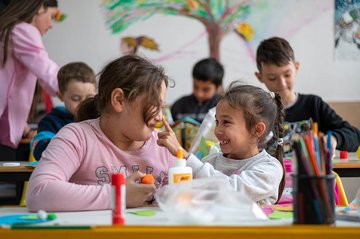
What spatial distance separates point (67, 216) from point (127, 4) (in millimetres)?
4314

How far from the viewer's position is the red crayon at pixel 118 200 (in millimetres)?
1271

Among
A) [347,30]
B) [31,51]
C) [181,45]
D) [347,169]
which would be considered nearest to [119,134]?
[347,169]

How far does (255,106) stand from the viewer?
205 cm

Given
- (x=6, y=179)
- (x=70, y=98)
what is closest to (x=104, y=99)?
(x=6, y=179)

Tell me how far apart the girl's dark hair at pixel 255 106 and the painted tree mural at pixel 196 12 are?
136 inches

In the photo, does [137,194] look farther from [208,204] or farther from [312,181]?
[312,181]

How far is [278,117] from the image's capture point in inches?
84.9

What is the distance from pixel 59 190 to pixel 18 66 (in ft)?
7.31

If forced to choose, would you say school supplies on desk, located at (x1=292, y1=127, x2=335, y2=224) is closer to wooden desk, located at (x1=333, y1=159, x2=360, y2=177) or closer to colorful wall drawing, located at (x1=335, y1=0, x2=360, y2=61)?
wooden desk, located at (x1=333, y1=159, x2=360, y2=177)

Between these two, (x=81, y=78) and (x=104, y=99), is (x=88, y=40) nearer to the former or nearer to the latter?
(x=81, y=78)

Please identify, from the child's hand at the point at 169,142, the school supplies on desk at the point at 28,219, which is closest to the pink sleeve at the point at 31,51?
the child's hand at the point at 169,142

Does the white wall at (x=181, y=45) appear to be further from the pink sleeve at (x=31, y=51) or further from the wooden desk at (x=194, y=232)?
the wooden desk at (x=194, y=232)

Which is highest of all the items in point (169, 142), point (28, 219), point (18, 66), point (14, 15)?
point (14, 15)

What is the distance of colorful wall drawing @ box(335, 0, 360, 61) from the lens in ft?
17.8
